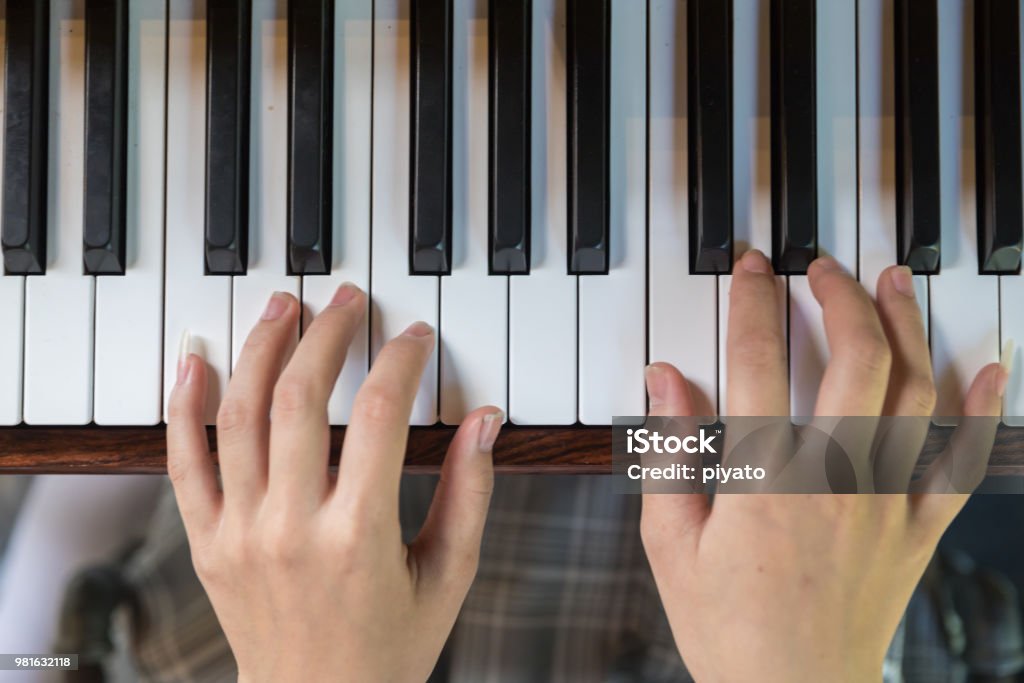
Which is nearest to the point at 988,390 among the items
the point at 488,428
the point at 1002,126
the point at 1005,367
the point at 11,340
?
the point at 1005,367

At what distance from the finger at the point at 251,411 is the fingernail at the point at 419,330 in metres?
0.11

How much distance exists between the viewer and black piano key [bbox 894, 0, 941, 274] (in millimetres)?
582

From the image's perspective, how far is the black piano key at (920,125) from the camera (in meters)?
0.58

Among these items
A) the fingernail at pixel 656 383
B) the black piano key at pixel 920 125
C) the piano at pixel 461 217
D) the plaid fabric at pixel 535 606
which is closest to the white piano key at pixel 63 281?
the piano at pixel 461 217

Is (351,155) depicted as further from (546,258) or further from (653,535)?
(653,535)

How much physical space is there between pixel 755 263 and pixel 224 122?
0.48m

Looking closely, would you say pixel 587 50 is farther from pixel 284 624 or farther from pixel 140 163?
pixel 284 624

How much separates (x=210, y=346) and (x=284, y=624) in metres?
0.26

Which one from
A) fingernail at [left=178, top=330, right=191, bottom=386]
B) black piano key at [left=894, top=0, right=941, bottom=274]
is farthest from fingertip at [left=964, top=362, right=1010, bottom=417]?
fingernail at [left=178, top=330, right=191, bottom=386]

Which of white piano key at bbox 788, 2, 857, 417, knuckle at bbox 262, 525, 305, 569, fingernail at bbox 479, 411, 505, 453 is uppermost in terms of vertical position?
white piano key at bbox 788, 2, 857, 417

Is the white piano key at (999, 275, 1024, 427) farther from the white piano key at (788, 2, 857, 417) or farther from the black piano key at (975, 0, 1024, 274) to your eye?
the white piano key at (788, 2, 857, 417)

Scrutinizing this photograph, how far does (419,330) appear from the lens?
0.60m

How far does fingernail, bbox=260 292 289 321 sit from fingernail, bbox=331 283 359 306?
4 centimetres

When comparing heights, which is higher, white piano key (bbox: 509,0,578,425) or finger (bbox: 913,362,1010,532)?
white piano key (bbox: 509,0,578,425)
